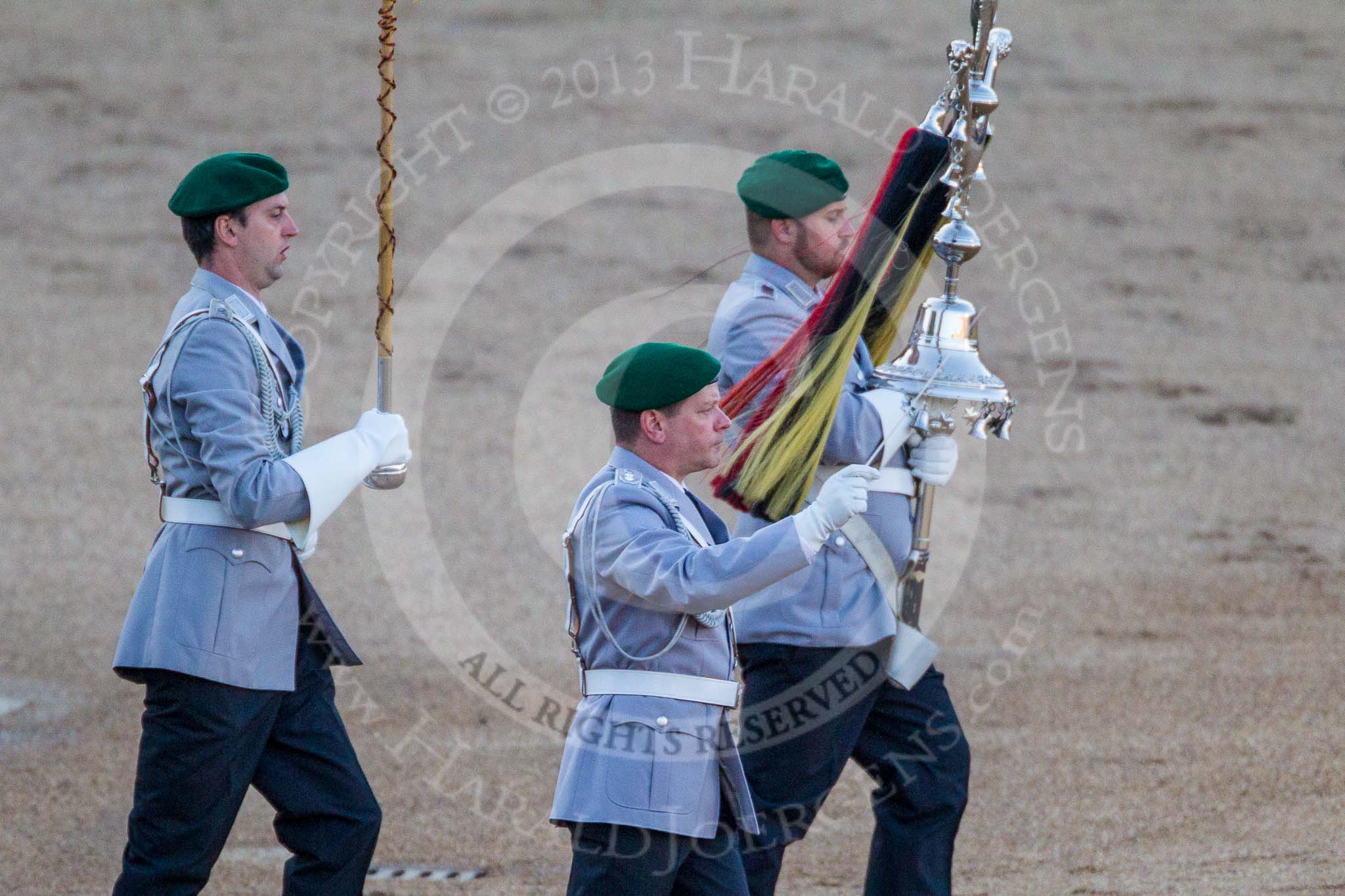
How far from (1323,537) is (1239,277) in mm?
3198

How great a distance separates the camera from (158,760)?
2.94 m

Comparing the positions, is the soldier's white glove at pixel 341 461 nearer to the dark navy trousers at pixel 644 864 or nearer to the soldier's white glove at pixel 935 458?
the dark navy trousers at pixel 644 864

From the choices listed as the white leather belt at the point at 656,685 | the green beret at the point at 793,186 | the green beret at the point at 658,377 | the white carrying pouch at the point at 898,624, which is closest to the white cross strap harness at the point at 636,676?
the white leather belt at the point at 656,685

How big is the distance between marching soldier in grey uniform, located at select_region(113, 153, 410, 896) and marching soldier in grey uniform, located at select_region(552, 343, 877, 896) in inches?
19.0

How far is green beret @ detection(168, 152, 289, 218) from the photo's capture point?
303cm

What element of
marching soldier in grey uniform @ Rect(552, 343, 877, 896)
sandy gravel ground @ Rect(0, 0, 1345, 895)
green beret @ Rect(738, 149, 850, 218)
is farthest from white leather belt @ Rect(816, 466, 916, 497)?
sandy gravel ground @ Rect(0, 0, 1345, 895)

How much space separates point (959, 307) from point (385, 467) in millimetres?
1196

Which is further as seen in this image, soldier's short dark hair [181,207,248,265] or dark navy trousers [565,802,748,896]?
soldier's short dark hair [181,207,248,265]

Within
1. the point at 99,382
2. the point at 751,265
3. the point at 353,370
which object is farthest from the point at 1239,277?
the point at 751,265

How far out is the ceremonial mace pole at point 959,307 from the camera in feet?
11.1

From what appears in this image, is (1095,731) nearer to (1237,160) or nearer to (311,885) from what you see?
(311,885)

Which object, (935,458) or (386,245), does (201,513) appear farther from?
(935,458)

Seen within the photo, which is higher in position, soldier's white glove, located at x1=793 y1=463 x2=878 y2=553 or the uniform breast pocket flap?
soldier's white glove, located at x1=793 y1=463 x2=878 y2=553

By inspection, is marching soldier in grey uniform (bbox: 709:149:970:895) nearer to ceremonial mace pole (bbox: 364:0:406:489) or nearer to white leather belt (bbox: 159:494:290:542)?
ceremonial mace pole (bbox: 364:0:406:489)
